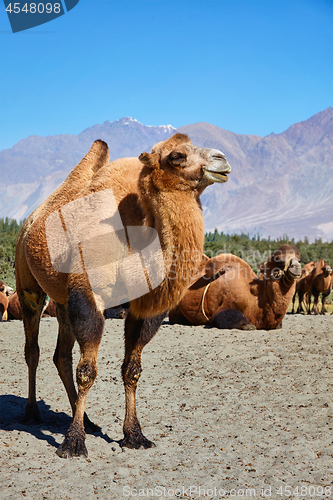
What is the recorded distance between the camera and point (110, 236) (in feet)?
11.8

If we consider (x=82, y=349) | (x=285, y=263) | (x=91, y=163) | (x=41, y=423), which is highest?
(x=91, y=163)

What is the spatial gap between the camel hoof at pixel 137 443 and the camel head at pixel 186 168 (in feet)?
7.08

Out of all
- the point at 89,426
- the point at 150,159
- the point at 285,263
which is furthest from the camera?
the point at 285,263

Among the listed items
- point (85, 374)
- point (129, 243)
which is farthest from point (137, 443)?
point (129, 243)

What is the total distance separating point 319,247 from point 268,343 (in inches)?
1405

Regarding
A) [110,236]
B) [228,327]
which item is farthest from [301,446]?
[228,327]

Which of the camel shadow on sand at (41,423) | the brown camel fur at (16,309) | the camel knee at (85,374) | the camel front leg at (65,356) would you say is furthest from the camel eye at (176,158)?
the brown camel fur at (16,309)

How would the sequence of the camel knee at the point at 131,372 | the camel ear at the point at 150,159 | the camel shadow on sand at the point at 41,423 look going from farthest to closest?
the camel shadow on sand at the point at 41,423 < the camel knee at the point at 131,372 < the camel ear at the point at 150,159

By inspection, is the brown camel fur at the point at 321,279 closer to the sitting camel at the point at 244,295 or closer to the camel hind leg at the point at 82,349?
the sitting camel at the point at 244,295

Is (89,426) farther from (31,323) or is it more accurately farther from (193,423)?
(31,323)

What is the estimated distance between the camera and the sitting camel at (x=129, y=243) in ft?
11.0

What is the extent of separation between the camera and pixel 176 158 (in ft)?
11.1

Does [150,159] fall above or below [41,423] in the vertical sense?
above

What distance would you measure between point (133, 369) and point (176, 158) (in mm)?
1872
